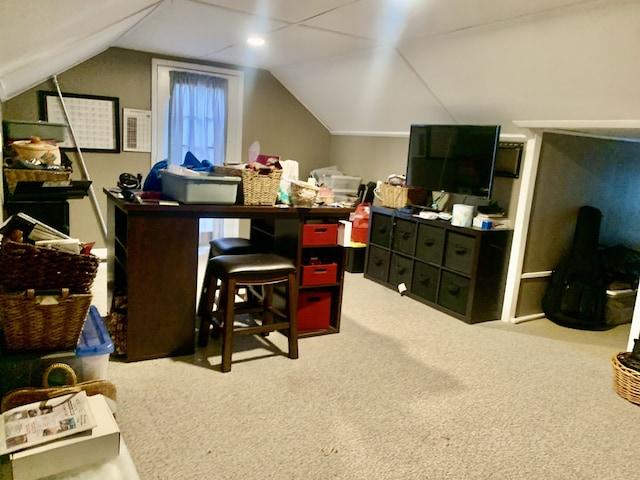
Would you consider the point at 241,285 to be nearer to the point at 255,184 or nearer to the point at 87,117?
the point at 255,184

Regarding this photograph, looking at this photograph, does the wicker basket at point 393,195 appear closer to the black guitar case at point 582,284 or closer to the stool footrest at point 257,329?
the black guitar case at point 582,284

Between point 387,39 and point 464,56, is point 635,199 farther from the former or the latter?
point 387,39

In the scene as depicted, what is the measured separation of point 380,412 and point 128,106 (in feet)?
12.9

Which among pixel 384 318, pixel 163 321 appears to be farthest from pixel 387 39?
pixel 163 321

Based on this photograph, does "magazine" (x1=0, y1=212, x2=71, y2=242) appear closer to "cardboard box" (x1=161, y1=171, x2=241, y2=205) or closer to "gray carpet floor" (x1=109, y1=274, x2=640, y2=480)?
"cardboard box" (x1=161, y1=171, x2=241, y2=205)

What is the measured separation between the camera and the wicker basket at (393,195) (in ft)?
14.8

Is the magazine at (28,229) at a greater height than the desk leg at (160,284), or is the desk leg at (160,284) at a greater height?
the magazine at (28,229)

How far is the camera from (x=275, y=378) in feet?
8.50

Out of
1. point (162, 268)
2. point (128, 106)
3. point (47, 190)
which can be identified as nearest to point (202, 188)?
point (162, 268)

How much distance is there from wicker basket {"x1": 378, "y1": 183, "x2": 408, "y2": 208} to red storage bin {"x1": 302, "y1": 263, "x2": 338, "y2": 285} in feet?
5.35

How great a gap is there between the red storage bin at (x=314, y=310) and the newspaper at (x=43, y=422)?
1583 millimetres

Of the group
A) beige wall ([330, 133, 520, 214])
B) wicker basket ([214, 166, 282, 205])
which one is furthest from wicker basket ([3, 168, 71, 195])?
Result: beige wall ([330, 133, 520, 214])

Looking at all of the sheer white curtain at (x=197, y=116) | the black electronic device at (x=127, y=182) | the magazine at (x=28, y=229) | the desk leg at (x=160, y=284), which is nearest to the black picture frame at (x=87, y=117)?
the sheer white curtain at (x=197, y=116)

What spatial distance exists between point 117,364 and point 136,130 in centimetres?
293
